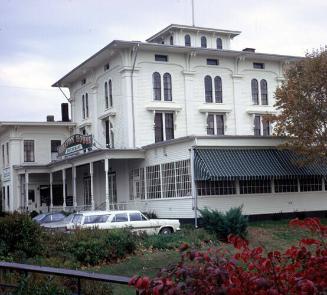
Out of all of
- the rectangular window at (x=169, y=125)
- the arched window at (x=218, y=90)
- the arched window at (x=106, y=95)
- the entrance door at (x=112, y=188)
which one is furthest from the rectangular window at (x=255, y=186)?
the arched window at (x=106, y=95)

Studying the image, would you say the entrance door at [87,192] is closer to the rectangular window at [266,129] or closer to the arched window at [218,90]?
the arched window at [218,90]

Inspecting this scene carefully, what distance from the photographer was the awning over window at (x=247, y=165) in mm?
29750

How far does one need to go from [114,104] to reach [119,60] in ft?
10.6

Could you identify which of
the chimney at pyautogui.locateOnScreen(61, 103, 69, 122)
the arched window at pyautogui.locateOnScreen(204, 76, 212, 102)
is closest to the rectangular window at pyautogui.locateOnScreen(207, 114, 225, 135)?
the arched window at pyautogui.locateOnScreen(204, 76, 212, 102)

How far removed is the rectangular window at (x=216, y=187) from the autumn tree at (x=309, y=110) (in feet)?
12.3

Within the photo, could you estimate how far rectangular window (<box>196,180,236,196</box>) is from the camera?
30734mm

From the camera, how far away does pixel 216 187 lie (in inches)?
1223

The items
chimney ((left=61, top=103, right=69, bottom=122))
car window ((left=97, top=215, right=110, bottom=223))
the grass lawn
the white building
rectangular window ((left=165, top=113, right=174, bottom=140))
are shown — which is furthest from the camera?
chimney ((left=61, top=103, right=69, bottom=122))

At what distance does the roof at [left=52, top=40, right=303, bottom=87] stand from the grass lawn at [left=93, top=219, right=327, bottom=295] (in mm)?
Answer: 15192

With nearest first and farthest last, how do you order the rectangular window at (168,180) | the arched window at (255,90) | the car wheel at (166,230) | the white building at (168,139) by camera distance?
1. the car wheel at (166,230)
2. the white building at (168,139)
3. the rectangular window at (168,180)
4. the arched window at (255,90)

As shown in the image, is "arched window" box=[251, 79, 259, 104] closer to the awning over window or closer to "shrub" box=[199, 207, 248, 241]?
the awning over window

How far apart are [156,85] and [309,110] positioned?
13186 millimetres

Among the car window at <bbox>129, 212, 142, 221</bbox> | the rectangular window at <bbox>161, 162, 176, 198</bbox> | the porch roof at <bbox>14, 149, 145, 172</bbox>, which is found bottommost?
the car window at <bbox>129, 212, 142, 221</bbox>

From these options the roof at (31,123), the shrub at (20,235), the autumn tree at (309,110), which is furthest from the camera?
the roof at (31,123)
